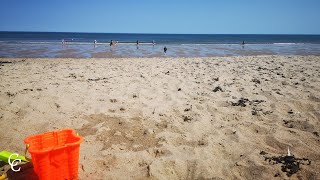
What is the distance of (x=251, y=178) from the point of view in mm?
3135

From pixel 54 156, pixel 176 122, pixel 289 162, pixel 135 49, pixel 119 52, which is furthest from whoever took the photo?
pixel 135 49

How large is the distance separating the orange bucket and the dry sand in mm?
515

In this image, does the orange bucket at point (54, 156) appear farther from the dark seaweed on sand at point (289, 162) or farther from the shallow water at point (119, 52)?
the shallow water at point (119, 52)

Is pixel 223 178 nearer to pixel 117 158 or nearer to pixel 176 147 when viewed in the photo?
pixel 176 147

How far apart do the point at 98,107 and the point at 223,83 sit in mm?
3986

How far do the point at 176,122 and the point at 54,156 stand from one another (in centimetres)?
264

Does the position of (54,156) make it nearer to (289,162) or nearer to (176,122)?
(176,122)

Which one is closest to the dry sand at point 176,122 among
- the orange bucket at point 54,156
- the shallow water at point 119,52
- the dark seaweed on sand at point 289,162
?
the dark seaweed on sand at point 289,162

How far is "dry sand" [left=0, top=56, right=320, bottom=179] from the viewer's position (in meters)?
3.41

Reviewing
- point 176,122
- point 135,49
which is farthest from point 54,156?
point 135,49

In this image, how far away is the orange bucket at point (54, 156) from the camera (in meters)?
2.60

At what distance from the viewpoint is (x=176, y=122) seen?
4.85 m

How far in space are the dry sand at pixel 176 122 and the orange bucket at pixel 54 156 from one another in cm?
52

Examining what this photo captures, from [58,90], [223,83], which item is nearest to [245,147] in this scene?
[223,83]
